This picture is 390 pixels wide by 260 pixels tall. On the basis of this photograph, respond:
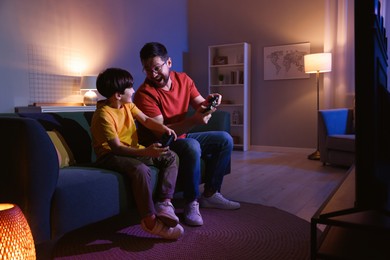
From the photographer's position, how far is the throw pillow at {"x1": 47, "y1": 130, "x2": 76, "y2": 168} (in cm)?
193

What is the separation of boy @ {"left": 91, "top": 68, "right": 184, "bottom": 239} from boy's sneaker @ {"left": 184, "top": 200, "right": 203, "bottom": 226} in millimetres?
142

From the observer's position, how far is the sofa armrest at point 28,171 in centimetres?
138

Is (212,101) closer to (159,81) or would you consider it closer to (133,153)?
(159,81)

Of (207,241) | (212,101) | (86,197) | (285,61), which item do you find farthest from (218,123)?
(285,61)

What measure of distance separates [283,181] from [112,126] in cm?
190

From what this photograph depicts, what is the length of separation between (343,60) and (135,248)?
4.04 metres

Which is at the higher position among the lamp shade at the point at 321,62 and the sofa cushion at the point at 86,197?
the lamp shade at the point at 321,62

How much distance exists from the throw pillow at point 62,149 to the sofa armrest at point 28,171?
0.52m

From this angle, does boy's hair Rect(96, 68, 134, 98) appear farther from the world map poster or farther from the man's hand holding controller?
the world map poster

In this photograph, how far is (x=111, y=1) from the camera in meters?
5.04

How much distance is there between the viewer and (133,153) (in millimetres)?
1784

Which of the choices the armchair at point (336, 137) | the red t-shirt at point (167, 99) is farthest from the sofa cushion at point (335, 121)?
the red t-shirt at point (167, 99)

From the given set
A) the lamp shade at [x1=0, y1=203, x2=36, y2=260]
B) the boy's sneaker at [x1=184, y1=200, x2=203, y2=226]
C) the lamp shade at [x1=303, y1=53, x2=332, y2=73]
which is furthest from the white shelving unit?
the lamp shade at [x1=0, y1=203, x2=36, y2=260]

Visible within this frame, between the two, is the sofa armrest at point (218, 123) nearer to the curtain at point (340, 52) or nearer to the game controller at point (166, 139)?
the game controller at point (166, 139)
